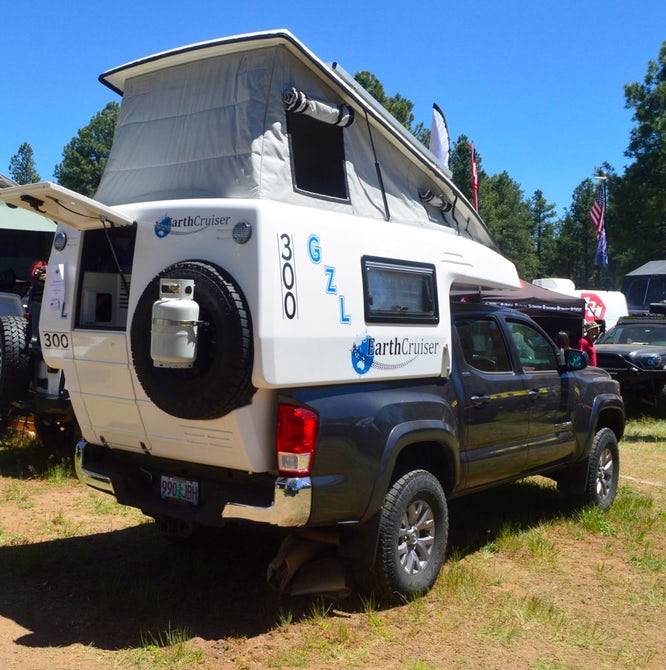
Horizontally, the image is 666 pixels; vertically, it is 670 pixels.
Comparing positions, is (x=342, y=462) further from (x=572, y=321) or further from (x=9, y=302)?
(x=572, y=321)

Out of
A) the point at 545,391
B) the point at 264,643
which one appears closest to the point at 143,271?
the point at 264,643

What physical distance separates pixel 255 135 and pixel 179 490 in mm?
2151

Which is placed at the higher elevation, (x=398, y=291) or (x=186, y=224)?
(x=186, y=224)

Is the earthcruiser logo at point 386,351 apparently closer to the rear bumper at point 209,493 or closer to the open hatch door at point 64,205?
the rear bumper at point 209,493

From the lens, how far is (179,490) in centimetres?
450

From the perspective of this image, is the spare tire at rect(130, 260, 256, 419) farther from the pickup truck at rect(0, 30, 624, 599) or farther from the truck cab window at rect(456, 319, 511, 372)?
the truck cab window at rect(456, 319, 511, 372)

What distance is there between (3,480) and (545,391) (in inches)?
203

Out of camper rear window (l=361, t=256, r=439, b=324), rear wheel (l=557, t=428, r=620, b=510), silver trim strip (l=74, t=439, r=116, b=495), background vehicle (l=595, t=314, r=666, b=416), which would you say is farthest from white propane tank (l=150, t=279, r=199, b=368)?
background vehicle (l=595, t=314, r=666, b=416)

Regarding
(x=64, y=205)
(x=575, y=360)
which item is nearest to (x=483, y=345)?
(x=575, y=360)

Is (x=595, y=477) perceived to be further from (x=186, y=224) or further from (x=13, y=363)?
(x=13, y=363)

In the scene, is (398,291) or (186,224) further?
(398,291)

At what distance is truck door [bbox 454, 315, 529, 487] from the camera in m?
5.31

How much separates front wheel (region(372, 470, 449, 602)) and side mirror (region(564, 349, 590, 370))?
2.09 meters

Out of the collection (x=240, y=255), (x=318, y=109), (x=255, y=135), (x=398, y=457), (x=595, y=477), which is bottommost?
(x=595, y=477)
